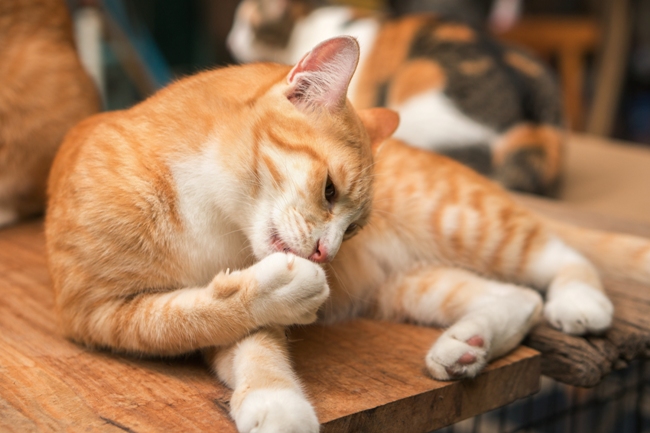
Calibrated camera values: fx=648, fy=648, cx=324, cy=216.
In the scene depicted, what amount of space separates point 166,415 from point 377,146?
2.14 ft

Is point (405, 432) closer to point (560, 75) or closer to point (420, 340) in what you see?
point (420, 340)

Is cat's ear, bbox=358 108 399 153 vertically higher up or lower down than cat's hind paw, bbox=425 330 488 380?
higher up

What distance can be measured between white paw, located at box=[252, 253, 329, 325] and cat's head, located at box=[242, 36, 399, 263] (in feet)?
0.22

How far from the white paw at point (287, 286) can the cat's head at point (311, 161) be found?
0.22 ft

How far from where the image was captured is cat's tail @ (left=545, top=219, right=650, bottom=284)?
1.57 metres

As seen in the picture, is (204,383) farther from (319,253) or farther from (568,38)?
(568,38)

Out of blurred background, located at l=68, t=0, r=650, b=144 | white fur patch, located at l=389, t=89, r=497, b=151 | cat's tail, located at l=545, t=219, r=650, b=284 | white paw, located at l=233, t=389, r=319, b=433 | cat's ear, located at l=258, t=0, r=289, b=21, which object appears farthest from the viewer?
blurred background, located at l=68, t=0, r=650, b=144

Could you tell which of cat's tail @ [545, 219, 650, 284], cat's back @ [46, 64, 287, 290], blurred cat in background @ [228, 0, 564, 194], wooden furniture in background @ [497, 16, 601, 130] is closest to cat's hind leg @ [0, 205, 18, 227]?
cat's back @ [46, 64, 287, 290]

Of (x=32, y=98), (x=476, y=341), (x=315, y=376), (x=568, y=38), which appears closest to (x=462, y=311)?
(x=476, y=341)

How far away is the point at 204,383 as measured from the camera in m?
1.04

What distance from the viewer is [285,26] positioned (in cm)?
376

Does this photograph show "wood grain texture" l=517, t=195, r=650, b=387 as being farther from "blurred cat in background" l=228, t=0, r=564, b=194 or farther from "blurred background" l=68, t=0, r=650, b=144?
"blurred background" l=68, t=0, r=650, b=144

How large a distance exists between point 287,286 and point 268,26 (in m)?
3.05

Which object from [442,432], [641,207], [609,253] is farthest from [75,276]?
[641,207]
